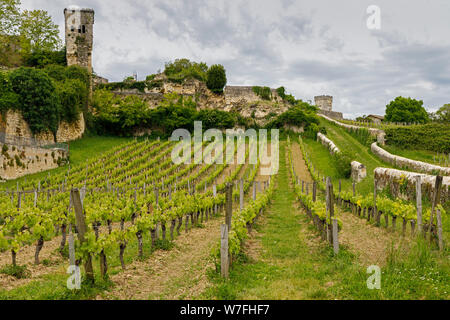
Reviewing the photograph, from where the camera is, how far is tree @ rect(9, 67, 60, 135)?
26552mm

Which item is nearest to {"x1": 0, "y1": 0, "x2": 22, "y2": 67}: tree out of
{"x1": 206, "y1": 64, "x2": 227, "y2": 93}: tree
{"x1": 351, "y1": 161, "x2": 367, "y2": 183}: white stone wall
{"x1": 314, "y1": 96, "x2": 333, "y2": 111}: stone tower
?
{"x1": 206, "y1": 64, "x2": 227, "y2": 93}: tree

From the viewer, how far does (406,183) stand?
500 inches

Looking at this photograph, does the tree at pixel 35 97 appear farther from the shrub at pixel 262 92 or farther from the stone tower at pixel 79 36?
the shrub at pixel 262 92

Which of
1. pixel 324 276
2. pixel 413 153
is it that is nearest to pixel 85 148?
pixel 413 153

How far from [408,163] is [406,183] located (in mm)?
7136

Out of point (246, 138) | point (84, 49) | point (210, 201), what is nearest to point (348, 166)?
point (210, 201)

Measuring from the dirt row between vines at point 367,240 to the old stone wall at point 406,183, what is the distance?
6.81 ft

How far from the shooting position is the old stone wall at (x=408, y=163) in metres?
15.4

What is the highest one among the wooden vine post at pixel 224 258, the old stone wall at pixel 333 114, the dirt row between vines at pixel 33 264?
the old stone wall at pixel 333 114

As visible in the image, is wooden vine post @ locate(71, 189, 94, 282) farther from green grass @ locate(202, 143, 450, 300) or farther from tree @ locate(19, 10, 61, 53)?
tree @ locate(19, 10, 61, 53)

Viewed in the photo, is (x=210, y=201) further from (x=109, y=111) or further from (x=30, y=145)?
(x=109, y=111)

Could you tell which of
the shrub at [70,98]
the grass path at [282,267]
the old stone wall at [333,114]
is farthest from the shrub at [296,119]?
the grass path at [282,267]

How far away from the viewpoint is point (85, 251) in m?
5.56

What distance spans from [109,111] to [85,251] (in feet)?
117
